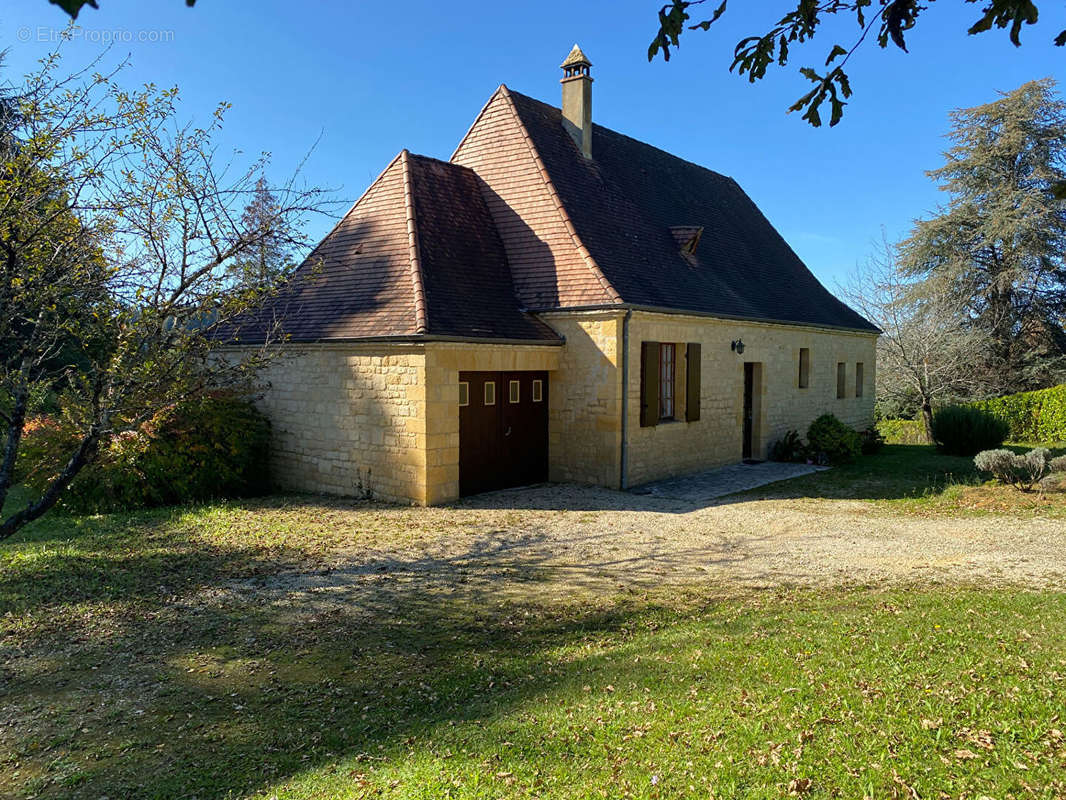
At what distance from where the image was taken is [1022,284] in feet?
A: 90.3

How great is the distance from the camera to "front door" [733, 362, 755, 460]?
16969 mm

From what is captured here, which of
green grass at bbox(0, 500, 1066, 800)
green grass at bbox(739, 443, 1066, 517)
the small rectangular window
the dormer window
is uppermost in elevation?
the dormer window

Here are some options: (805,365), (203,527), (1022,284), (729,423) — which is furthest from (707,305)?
(1022,284)

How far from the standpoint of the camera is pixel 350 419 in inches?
473

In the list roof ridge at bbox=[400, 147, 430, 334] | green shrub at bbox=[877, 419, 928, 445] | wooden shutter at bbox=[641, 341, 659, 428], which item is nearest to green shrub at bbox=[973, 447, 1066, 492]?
wooden shutter at bbox=[641, 341, 659, 428]

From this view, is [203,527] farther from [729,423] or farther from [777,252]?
[777,252]

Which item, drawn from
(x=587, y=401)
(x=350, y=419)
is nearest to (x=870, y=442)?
(x=587, y=401)

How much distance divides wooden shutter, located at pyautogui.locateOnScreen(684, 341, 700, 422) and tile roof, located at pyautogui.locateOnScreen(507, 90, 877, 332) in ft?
2.72

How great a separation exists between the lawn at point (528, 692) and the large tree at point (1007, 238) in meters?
24.9

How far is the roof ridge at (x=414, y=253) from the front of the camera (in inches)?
436

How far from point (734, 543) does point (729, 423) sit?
22.5 feet

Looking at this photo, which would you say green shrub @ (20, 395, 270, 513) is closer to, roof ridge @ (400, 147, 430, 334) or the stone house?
the stone house

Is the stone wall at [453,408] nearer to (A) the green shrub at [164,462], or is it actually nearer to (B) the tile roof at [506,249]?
(B) the tile roof at [506,249]

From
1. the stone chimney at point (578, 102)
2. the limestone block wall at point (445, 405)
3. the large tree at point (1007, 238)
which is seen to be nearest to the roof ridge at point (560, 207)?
the stone chimney at point (578, 102)
